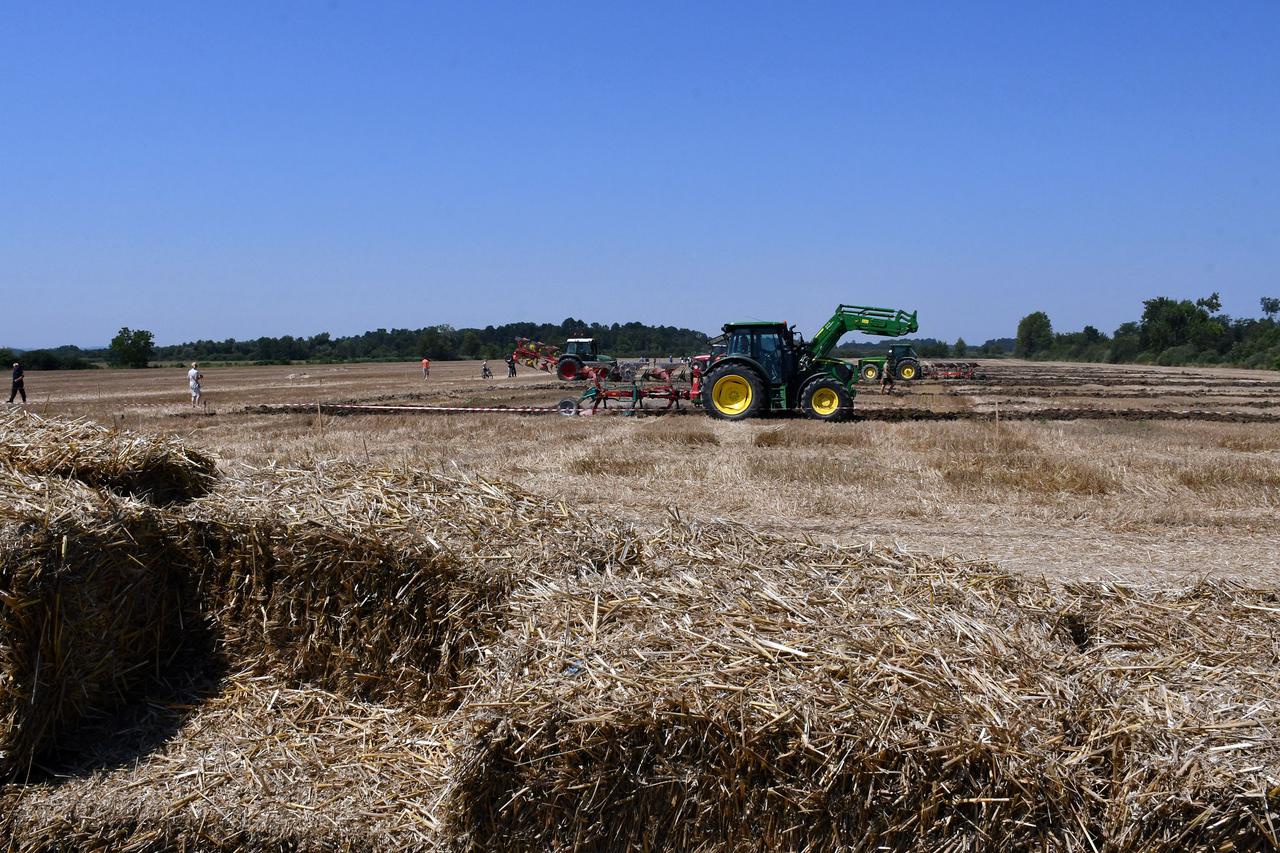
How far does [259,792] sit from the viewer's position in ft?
11.6

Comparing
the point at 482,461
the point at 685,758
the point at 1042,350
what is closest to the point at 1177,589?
the point at 685,758

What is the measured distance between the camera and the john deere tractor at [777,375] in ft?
64.2

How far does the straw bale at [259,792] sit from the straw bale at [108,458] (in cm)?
142

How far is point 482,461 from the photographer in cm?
1322

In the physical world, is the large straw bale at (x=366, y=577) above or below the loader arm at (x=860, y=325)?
below

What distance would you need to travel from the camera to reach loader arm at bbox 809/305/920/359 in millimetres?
20141

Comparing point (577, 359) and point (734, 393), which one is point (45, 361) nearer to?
point (577, 359)

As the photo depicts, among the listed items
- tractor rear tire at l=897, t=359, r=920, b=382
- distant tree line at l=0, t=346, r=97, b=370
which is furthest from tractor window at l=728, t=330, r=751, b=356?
distant tree line at l=0, t=346, r=97, b=370

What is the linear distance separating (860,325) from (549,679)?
1851 centimetres

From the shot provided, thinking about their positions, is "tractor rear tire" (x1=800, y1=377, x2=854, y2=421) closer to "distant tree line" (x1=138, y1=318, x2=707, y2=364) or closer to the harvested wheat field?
the harvested wheat field

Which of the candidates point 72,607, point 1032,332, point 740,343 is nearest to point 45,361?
point 740,343

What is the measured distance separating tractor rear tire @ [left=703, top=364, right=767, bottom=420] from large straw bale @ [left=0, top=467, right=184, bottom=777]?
A: 15.9m

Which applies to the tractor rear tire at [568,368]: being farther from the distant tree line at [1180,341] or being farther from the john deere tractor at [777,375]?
the distant tree line at [1180,341]

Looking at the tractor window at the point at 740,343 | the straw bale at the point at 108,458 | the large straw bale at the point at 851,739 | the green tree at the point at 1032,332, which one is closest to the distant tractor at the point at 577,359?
the tractor window at the point at 740,343
